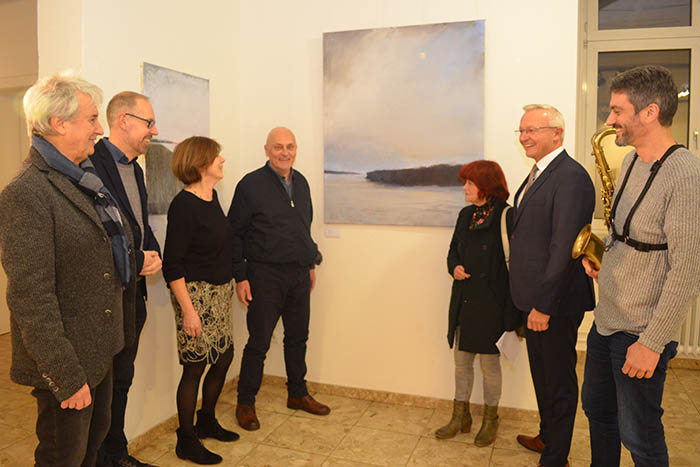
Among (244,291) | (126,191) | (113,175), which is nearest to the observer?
(113,175)

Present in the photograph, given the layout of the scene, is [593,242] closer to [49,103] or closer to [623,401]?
[623,401]

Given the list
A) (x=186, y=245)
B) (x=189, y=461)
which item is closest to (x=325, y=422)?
(x=189, y=461)

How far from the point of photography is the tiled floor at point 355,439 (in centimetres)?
290

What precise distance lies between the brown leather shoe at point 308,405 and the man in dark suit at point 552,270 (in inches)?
54.8

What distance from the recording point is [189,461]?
285 cm

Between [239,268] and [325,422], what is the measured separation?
1.10 metres

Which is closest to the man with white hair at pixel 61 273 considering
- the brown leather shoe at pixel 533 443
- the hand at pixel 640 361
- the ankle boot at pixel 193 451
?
the ankle boot at pixel 193 451

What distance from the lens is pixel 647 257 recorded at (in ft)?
5.96

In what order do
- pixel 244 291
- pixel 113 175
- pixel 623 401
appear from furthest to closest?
pixel 244 291, pixel 113 175, pixel 623 401

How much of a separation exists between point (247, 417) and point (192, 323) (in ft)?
3.01

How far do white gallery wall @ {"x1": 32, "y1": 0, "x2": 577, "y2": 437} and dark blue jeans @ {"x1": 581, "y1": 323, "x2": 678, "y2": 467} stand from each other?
1.24 metres

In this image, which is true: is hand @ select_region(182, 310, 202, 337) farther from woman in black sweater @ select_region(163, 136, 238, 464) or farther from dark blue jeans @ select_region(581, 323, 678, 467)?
dark blue jeans @ select_region(581, 323, 678, 467)

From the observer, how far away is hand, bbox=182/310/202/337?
8.69 feet

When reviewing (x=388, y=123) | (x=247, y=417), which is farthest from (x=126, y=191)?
(x=388, y=123)
